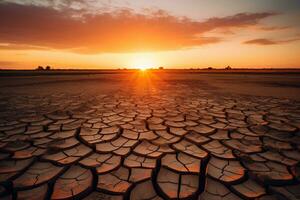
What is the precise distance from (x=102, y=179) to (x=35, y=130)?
1699 millimetres

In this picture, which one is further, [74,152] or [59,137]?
[59,137]

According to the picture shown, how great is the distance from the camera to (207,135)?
228 cm

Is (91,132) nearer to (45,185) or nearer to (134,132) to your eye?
(134,132)

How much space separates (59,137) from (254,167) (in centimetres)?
229

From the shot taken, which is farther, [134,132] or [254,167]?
[134,132]

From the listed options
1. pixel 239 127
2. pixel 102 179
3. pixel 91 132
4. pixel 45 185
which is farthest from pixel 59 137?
pixel 239 127

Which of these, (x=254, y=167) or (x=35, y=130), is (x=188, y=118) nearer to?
(x=254, y=167)

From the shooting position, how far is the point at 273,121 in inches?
112

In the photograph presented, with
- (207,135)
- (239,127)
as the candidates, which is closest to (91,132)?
(207,135)

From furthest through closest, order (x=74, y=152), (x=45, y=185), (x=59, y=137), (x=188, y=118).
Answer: (x=188, y=118) → (x=59, y=137) → (x=74, y=152) → (x=45, y=185)

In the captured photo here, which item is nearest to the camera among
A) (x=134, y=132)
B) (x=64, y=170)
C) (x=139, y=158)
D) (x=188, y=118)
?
(x=64, y=170)

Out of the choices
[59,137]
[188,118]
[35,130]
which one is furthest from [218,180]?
[35,130]

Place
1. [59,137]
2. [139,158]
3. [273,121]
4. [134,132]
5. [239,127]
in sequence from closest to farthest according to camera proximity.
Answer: [139,158] → [59,137] → [134,132] → [239,127] → [273,121]

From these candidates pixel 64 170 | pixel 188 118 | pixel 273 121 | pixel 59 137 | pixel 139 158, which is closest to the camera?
pixel 64 170
